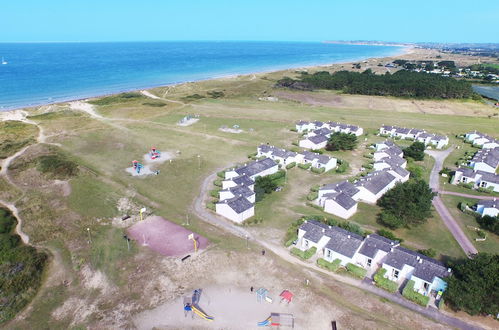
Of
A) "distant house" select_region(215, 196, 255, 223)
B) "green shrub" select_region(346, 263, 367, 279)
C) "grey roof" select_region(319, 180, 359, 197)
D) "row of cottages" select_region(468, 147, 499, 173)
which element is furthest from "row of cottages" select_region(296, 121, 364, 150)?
"green shrub" select_region(346, 263, 367, 279)

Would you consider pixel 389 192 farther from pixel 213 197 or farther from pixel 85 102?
pixel 85 102

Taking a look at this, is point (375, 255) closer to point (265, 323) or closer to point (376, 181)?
point (265, 323)

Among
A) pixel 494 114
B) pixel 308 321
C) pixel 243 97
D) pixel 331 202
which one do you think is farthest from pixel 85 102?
pixel 494 114

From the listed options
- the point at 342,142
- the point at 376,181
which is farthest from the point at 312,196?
the point at 342,142

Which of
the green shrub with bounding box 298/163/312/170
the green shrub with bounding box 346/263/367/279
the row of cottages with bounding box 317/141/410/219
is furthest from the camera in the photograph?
the green shrub with bounding box 298/163/312/170

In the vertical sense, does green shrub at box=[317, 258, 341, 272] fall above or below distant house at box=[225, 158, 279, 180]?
below

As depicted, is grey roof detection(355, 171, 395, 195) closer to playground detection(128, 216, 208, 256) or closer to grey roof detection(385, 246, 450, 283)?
grey roof detection(385, 246, 450, 283)
